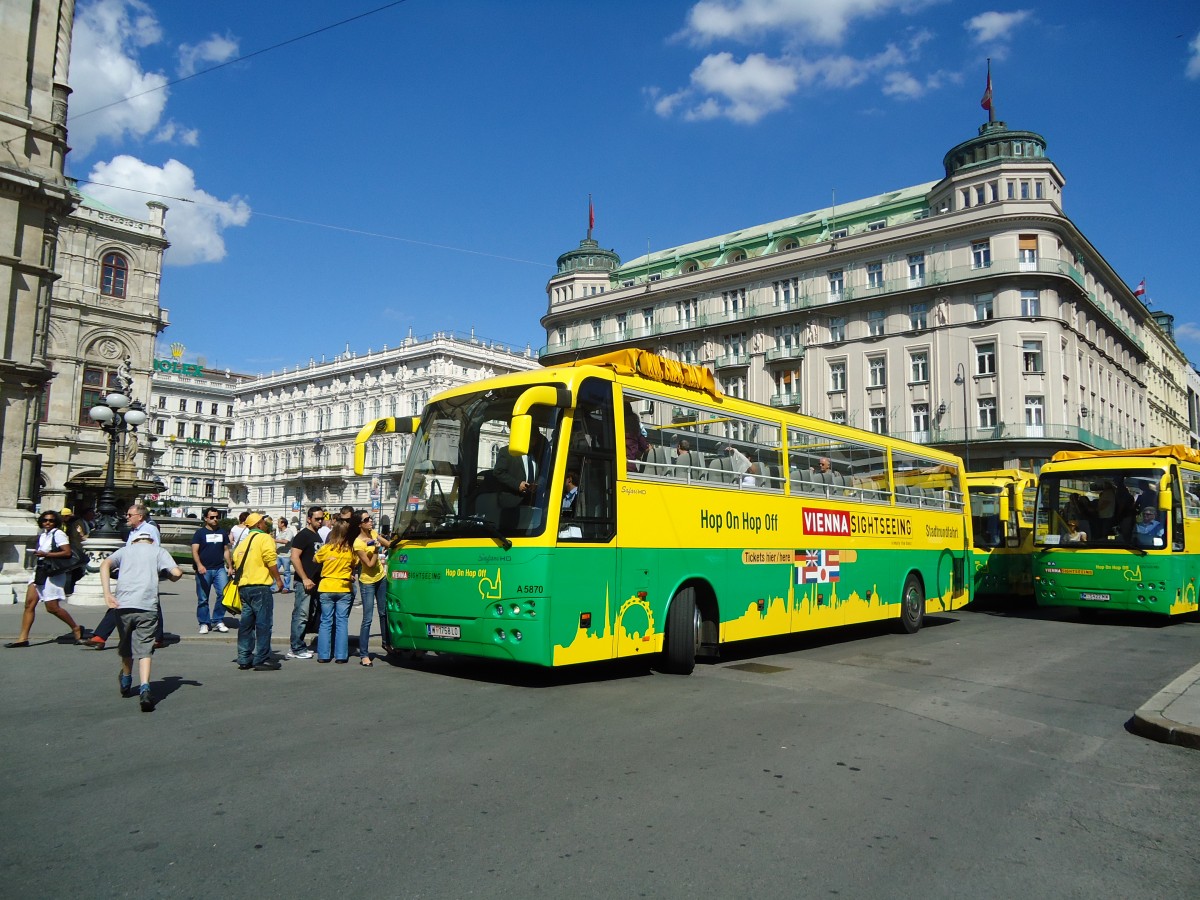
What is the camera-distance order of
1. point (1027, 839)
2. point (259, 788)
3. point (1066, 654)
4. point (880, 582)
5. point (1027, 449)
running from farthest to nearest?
point (1027, 449) < point (880, 582) < point (1066, 654) < point (259, 788) < point (1027, 839)

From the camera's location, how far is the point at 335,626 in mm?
10672

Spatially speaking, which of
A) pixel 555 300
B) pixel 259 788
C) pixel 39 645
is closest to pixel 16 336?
pixel 39 645

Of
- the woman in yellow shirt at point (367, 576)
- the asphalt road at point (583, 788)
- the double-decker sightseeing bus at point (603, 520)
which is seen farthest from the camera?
the woman in yellow shirt at point (367, 576)

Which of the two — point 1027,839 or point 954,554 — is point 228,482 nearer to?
point 954,554

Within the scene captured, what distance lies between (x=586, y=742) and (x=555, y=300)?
2579 inches

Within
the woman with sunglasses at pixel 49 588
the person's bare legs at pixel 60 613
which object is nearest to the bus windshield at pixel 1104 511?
the person's bare legs at pixel 60 613

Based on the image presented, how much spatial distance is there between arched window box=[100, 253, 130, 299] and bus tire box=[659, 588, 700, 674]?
54.5 metres

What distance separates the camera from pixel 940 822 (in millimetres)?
4859

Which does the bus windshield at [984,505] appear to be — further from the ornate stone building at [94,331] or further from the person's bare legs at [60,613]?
the ornate stone building at [94,331]

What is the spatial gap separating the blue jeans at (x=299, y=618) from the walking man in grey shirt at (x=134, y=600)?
3.25 m

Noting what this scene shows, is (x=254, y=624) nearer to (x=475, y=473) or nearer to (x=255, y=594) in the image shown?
(x=255, y=594)

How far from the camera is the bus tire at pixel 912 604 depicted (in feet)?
49.3

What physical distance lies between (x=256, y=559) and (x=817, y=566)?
7735 millimetres

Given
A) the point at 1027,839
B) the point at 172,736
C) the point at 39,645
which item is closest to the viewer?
the point at 1027,839
